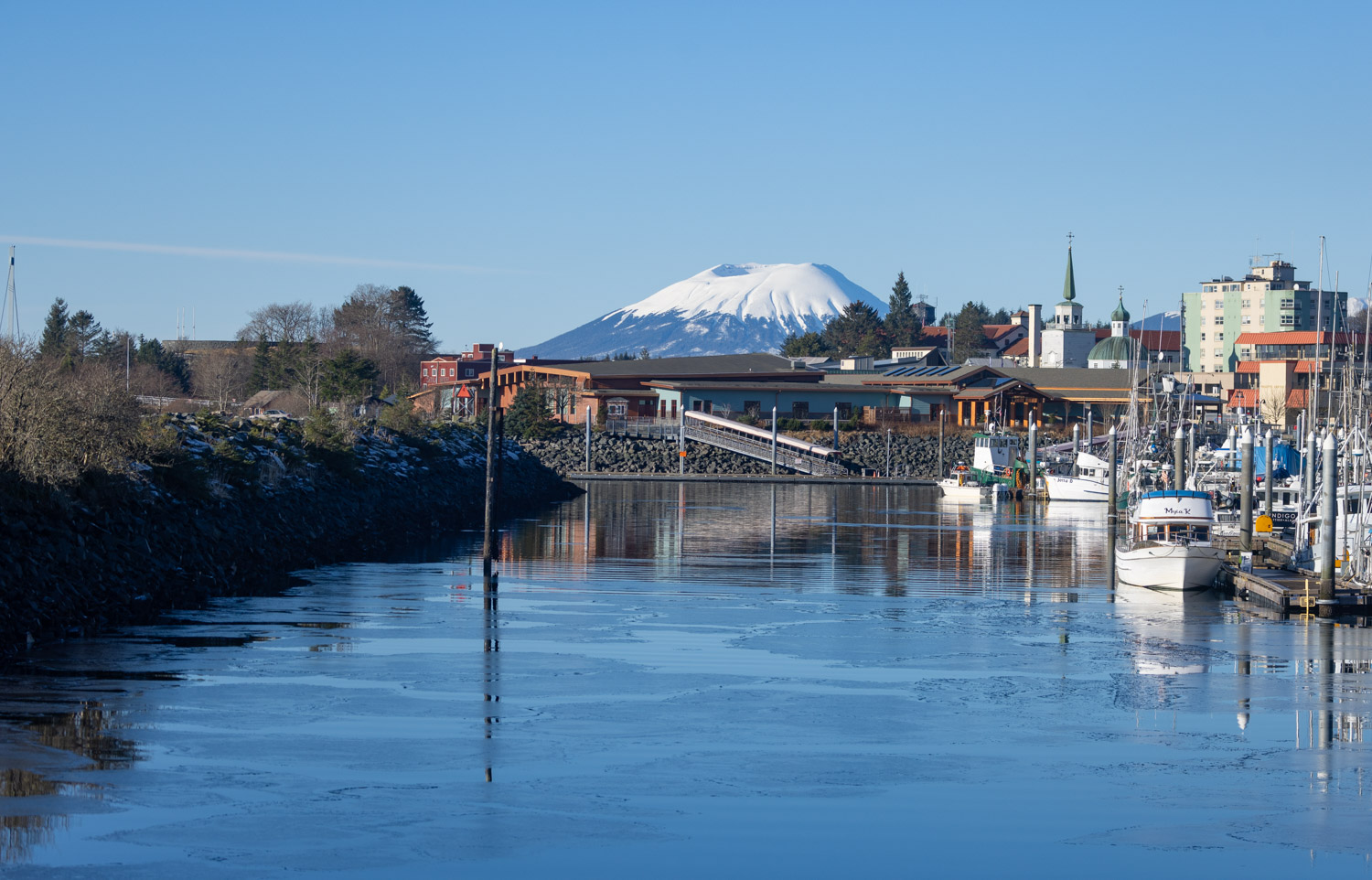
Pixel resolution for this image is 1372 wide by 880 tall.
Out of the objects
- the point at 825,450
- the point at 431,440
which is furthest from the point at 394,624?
the point at 825,450

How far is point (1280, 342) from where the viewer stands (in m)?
151

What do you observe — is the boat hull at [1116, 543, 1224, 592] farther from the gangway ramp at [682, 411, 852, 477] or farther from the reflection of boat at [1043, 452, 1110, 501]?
the gangway ramp at [682, 411, 852, 477]

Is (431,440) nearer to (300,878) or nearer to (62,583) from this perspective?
(62,583)

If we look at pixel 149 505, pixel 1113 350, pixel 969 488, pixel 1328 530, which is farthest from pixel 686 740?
pixel 1113 350

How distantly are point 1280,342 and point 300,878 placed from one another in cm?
15213

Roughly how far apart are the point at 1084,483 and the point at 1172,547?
43547 millimetres

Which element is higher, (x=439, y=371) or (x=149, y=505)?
(x=439, y=371)

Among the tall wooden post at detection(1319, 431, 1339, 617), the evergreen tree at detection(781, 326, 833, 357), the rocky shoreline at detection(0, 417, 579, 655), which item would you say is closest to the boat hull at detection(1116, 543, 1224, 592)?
the tall wooden post at detection(1319, 431, 1339, 617)

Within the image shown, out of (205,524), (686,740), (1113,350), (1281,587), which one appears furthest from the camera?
(1113,350)

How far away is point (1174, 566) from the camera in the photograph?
122 feet

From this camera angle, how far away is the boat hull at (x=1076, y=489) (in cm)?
7919

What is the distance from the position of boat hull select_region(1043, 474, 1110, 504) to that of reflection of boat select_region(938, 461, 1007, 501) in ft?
9.17

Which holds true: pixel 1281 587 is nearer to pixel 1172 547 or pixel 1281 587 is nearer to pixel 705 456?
pixel 1172 547

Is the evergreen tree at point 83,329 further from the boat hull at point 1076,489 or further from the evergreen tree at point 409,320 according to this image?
the boat hull at point 1076,489
